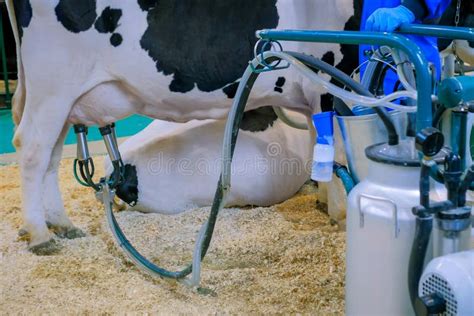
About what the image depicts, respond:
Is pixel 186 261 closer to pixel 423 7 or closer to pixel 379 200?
pixel 423 7

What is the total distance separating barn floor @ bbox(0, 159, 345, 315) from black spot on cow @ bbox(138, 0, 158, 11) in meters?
0.92

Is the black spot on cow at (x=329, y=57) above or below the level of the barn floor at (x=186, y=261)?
above

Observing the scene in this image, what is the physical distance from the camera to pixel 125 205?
120 inches

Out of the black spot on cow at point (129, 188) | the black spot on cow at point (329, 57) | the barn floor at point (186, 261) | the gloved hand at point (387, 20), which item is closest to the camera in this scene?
the gloved hand at point (387, 20)

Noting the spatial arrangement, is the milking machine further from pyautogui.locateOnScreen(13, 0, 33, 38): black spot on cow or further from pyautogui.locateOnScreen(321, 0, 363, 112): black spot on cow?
pyautogui.locateOnScreen(13, 0, 33, 38): black spot on cow

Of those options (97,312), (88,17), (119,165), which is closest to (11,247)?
(119,165)

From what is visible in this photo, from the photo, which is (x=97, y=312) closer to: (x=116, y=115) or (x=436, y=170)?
(x=116, y=115)

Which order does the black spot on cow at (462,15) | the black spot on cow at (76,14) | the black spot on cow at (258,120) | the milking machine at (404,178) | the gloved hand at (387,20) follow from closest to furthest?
the milking machine at (404,178), the gloved hand at (387,20), the black spot on cow at (462,15), the black spot on cow at (76,14), the black spot on cow at (258,120)

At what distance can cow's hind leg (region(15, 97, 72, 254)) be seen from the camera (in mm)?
2592

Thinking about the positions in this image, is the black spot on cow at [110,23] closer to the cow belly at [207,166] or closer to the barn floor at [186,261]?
the cow belly at [207,166]

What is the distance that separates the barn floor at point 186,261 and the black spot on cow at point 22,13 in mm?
878

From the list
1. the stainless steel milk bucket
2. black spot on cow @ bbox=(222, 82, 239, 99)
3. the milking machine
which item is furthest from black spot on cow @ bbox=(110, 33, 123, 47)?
the stainless steel milk bucket

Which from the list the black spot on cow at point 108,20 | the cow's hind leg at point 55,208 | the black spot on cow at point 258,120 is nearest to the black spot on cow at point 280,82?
the black spot on cow at point 258,120

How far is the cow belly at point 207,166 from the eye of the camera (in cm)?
305
